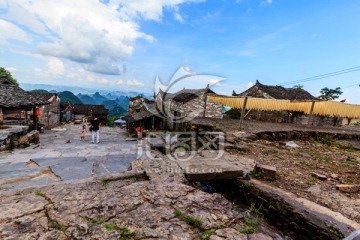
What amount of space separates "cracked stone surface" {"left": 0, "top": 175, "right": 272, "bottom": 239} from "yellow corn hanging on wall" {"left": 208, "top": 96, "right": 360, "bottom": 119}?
23.2 ft

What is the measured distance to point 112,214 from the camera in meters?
2.34

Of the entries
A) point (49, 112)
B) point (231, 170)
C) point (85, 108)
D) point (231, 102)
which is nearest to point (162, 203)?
point (231, 170)

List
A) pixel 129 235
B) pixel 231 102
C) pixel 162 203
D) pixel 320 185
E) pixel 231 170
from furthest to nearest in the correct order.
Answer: pixel 231 102 → pixel 231 170 → pixel 320 185 → pixel 162 203 → pixel 129 235

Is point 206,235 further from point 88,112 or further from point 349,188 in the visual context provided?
point 88,112

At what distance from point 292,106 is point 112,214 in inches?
432

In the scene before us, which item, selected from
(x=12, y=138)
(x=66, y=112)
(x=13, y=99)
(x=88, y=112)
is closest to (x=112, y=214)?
(x=12, y=138)

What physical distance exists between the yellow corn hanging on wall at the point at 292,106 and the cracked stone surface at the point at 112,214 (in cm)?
708

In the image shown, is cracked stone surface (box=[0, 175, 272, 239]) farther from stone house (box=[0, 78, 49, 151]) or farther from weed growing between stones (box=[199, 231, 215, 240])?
stone house (box=[0, 78, 49, 151])

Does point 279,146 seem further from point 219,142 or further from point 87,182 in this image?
point 87,182

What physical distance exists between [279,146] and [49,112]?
30.2m

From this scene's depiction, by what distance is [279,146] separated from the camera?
7125mm

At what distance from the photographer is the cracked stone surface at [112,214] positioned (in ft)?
6.62

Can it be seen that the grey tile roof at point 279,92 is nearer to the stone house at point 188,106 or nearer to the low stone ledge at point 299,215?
the stone house at point 188,106

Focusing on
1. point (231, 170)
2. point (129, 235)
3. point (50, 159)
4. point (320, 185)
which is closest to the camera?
point (129, 235)
